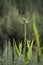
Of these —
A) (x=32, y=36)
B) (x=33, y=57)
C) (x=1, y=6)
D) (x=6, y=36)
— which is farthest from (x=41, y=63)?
(x=1, y=6)

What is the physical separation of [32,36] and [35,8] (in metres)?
0.70

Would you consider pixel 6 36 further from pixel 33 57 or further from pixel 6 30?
pixel 33 57

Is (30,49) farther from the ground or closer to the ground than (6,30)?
closer to the ground

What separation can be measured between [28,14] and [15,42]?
761 mm

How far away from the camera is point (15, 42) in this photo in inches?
214

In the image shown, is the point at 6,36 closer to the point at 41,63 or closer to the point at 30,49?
the point at 30,49

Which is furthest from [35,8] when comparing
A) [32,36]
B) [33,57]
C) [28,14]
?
[33,57]

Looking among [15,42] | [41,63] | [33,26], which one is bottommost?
[41,63]

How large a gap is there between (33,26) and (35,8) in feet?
1.51

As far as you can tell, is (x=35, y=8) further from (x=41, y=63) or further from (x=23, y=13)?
(x=41, y=63)

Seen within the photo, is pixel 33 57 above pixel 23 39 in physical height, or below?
below

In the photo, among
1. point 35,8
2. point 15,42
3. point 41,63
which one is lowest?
point 41,63

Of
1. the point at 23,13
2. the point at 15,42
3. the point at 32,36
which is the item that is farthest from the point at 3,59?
the point at 23,13

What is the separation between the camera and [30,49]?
212 inches
